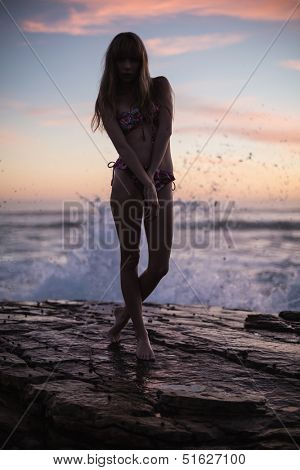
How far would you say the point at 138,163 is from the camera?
13.6 ft

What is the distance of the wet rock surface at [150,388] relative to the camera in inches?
115

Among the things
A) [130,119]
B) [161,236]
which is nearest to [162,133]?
[130,119]

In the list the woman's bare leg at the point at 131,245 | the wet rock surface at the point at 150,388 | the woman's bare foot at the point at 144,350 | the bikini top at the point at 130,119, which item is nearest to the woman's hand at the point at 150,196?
the woman's bare leg at the point at 131,245

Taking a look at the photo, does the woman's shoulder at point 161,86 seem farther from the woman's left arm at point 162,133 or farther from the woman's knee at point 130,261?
the woman's knee at point 130,261

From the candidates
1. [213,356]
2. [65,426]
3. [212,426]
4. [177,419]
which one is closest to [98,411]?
[65,426]

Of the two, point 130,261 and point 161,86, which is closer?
point 161,86

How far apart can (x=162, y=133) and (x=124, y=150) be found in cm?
34

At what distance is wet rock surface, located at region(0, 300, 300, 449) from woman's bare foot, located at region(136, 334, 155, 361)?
3.0 inches

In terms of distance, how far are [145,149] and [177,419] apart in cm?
215

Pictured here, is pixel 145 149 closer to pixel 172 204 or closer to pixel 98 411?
pixel 172 204

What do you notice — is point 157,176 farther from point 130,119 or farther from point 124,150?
point 130,119

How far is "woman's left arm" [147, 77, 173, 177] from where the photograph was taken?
4.23 metres

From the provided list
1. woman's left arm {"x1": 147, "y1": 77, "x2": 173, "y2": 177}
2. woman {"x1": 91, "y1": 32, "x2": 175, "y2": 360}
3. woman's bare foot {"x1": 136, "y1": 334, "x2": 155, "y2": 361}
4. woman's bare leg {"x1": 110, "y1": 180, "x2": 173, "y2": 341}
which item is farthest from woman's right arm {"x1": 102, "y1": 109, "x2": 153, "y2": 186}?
woman's bare foot {"x1": 136, "y1": 334, "x2": 155, "y2": 361}

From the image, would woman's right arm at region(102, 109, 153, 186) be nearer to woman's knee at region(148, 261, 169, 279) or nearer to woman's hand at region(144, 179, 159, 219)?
woman's hand at region(144, 179, 159, 219)
